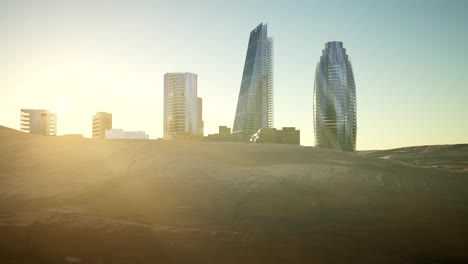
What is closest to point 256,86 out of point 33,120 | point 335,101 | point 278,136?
point 335,101

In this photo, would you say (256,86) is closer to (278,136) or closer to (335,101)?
(335,101)

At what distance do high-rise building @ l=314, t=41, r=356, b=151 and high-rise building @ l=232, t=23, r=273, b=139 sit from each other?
20.2 meters

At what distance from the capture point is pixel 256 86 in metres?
146

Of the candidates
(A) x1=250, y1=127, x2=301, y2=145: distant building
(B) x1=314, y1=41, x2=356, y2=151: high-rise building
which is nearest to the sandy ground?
(A) x1=250, y1=127, x2=301, y2=145: distant building

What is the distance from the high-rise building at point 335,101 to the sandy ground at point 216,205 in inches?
5392

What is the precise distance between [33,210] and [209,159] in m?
7.00

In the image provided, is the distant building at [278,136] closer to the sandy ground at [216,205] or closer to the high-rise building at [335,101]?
the sandy ground at [216,205]

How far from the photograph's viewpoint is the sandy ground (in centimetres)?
683

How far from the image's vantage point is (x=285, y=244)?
24.0 ft

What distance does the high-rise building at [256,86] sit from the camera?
476 feet

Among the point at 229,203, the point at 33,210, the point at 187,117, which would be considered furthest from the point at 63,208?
the point at 187,117

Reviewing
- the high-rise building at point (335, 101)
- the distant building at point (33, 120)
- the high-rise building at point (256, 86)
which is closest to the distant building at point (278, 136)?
the high-rise building at point (256, 86)

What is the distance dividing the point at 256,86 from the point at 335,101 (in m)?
32.0

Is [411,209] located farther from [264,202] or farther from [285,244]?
[285,244]
